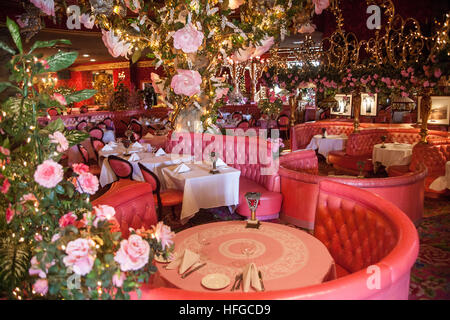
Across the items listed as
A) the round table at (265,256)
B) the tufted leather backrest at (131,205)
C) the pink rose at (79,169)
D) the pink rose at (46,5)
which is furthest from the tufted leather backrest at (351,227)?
the pink rose at (46,5)

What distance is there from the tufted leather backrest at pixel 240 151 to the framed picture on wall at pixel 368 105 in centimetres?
405

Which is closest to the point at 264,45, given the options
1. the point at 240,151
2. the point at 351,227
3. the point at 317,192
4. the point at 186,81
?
the point at 186,81

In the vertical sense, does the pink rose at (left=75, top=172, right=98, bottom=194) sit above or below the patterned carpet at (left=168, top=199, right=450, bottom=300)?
above

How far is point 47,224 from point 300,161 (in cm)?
398

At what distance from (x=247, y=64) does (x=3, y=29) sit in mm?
9611

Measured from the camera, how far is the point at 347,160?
6746mm

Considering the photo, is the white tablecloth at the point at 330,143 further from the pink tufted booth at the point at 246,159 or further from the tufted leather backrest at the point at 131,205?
the tufted leather backrest at the point at 131,205

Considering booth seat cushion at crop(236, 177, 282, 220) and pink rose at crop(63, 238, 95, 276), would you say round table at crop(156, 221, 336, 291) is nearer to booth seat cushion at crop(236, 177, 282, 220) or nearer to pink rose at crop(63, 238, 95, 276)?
pink rose at crop(63, 238, 95, 276)

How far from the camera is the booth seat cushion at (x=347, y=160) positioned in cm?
650

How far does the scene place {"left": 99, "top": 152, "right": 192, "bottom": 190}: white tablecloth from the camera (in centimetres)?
457

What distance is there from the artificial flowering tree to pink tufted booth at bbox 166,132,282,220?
2.80 metres

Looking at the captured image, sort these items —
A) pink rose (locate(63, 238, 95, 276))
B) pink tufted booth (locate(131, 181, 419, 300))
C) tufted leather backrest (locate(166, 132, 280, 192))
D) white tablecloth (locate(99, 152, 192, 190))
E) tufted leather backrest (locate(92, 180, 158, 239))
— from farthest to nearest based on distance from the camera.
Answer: white tablecloth (locate(99, 152, 192, 190))
tufted leather backrest (locate(166, 132, 280, 192))
tufted leather backrest (locate(92, 180, 158, 239))
pink tufted booth (locate(131, 181, 419, 300))
pink rose (locate(63, 238, 95, 276))

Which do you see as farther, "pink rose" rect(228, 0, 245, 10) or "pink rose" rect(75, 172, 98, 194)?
"pink rose" rect(228, 0, 245, 10)

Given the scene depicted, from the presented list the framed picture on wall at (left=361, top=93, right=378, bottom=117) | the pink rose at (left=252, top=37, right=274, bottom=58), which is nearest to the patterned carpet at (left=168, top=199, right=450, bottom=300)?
the pink rose at (left=252, top=37, right=274, bottom=58)
